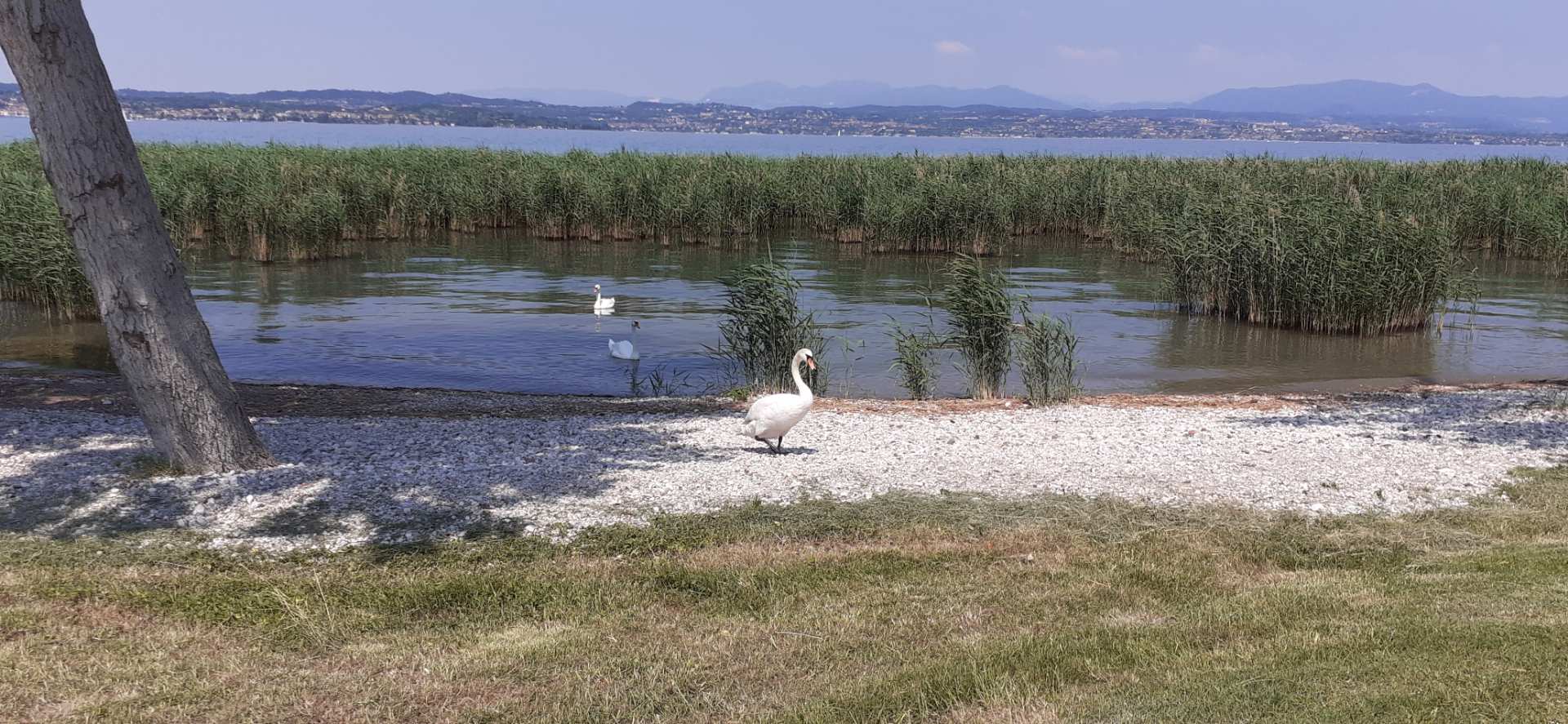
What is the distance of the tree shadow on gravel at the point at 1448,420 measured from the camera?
41.3ft

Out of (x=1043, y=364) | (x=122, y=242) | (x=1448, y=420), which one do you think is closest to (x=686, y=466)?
Result: (x=122, y=242)

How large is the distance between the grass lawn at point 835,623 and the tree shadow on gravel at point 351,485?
1.73 feet

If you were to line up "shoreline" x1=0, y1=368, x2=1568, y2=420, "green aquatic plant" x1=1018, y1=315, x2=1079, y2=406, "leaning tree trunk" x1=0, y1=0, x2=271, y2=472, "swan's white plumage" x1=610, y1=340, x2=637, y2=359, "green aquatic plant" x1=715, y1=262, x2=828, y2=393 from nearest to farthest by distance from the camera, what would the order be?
"leaning tree trunk" x1=0, y1=0, x2=271, y2=472, "shoreline" x1=0, y1=368, x2=1568, y2=420, "green aquatic plant" x1=1018, y1=315, x2=1079, y2=406, "green aquatic plant" x1=715, y1=262, x2=828, y2=393, "swan's white plumage" x1=610, y1=340, x2=637, y2=359

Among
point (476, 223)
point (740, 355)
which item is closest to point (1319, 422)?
point (740, 355)

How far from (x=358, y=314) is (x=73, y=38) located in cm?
1623

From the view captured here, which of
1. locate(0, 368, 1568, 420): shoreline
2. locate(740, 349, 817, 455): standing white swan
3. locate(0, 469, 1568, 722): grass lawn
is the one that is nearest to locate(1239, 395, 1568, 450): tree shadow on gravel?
locate(0, 368, 1568, 420): shoreline

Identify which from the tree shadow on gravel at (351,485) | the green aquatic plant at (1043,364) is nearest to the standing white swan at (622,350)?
the green aquatic plant at (1043,364)

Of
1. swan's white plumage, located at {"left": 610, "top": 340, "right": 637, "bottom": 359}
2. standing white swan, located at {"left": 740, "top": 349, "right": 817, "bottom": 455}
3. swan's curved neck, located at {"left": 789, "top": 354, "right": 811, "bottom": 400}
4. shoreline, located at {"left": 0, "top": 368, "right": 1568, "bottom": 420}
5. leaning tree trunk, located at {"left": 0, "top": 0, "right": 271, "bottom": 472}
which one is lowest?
shoreline, located at {"left": 0, "top": 368, "right": 1568, "bottom": 420}

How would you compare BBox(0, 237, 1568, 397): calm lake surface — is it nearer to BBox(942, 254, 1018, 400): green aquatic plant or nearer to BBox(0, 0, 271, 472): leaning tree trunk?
BBox(942, 254, 1018, 400): green aquatic plant

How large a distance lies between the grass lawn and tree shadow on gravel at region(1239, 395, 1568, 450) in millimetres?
3319

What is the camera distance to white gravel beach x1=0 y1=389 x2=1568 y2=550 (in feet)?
31.3

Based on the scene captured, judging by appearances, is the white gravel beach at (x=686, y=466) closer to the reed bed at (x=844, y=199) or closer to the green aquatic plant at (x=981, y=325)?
the green aquatic plant at (x=981, y=325)

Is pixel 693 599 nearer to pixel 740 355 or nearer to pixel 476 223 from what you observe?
pixel 740 355

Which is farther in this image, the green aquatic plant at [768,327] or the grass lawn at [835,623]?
the green aquatic plant at [768,327]
